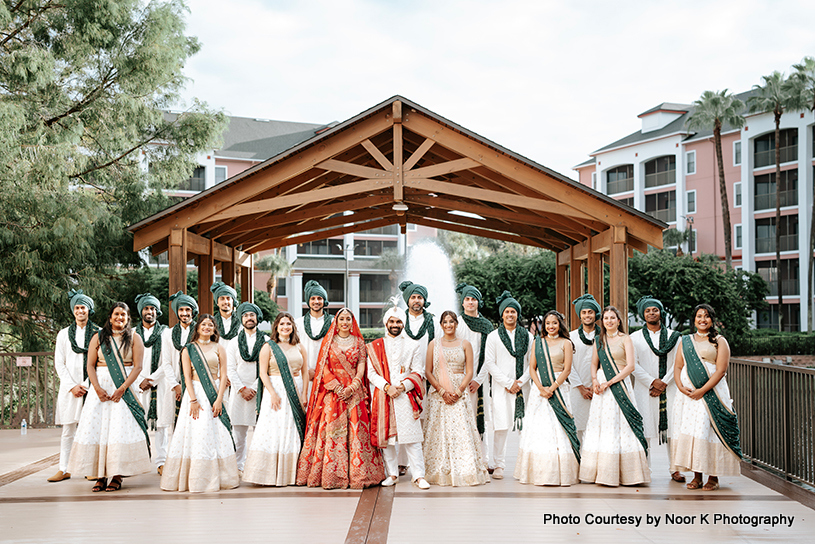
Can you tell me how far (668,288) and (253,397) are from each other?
2376 cm

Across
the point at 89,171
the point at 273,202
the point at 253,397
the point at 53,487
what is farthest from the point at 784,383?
the point at 89,171

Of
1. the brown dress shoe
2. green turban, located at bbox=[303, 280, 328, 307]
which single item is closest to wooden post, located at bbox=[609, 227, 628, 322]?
green turban, located at bbox=[303, 280, 328, 307]

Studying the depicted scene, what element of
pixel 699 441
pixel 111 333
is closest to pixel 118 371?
pixel 111 333

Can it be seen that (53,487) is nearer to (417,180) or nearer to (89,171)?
(417,180)

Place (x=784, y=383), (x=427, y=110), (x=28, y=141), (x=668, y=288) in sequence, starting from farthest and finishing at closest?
(x=668, y=288) < (x=28, y=141) < (x=427, y=110) < (x=784, y=383)

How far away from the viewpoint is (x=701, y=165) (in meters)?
45.0

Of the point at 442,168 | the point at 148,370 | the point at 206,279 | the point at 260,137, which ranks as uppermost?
the point at 260,137

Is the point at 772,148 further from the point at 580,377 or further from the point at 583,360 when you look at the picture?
the point at 580,377

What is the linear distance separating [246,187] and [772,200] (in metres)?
38.8

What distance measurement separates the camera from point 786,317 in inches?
1618

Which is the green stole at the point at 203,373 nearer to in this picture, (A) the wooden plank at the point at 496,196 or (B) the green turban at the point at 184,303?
(B) the green turban at the point at 184,303

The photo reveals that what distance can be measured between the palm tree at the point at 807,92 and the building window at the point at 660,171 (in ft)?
31.6

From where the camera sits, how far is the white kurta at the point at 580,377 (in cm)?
787

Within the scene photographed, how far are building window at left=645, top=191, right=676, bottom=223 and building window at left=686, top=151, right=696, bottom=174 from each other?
1711 mm
